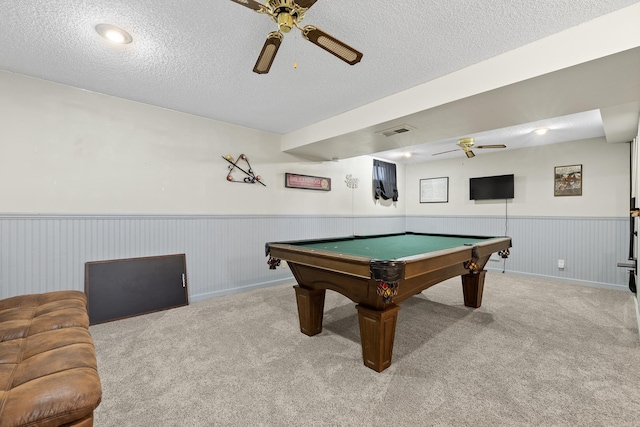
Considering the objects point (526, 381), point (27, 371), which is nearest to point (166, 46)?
point (27, 371)

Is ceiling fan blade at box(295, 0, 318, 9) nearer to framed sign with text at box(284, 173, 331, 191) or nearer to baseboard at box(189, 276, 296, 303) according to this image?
framed sign with text at box(284, 173, 331, 191)

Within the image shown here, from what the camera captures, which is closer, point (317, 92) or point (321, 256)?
point (321, 256)

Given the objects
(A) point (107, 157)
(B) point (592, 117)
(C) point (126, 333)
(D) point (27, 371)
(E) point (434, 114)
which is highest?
(B) point (592, 117)

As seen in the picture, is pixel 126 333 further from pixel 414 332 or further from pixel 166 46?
pixel 414 332

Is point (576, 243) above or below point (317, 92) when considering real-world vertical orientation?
below

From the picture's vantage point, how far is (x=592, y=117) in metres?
3.44

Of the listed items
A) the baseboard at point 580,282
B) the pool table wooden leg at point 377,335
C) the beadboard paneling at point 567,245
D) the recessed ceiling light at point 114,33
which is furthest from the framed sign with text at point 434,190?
the recessed ceiling light at point 114,33

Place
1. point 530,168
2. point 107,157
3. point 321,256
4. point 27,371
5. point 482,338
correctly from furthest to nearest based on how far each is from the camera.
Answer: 1. point 530,168
2. point 107,157
3. point 482,338
4. point 321,256
5. point 27,371

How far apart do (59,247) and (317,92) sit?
298cm

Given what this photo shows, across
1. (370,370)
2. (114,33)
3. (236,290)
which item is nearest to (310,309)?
(370,370)

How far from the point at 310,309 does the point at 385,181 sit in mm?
4359

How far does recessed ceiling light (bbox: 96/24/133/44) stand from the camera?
1.86 m

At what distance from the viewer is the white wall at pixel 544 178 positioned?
4.23 m

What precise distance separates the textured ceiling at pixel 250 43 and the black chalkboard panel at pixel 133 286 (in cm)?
183
